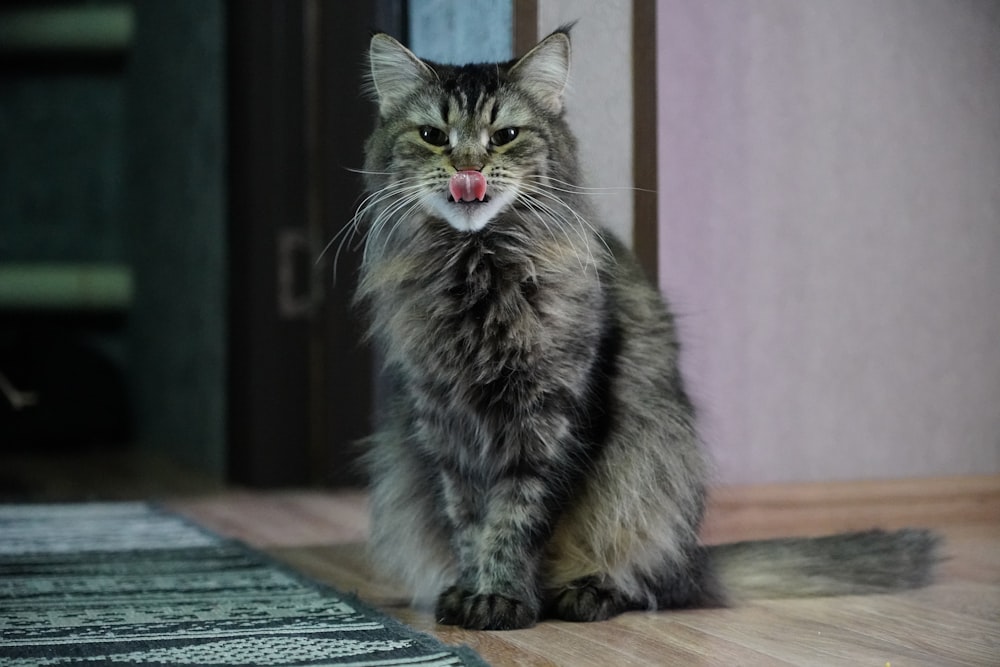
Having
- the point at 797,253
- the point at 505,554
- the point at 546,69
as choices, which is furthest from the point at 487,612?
the point at 797,253

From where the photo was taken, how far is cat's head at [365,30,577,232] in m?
1.60

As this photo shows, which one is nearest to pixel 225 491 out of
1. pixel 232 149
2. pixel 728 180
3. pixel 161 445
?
pixel 232 149

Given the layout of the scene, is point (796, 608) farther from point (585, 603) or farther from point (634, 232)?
point (634, 232)

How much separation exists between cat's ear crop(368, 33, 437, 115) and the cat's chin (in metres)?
0.20

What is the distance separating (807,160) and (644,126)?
376 mm

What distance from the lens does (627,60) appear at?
6.98 feet

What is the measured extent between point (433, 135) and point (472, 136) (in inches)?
2.4

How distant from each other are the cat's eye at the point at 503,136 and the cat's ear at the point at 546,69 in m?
0.08

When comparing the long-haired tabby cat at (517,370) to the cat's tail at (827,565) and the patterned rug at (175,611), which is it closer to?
the cat's tail at (827,565)

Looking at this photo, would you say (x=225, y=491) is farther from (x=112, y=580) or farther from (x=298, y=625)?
(x=298, y=625)

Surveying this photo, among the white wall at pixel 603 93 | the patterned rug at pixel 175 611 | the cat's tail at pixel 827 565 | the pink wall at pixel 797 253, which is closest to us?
the patterned rug at pixel 175 611

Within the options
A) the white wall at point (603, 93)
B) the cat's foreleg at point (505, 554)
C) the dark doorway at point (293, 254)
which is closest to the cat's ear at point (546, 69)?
the white wall at point (603, 93)

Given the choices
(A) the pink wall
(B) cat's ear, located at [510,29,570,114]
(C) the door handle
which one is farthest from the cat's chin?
(C) the door handle

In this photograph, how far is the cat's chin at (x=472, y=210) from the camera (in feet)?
5.23
